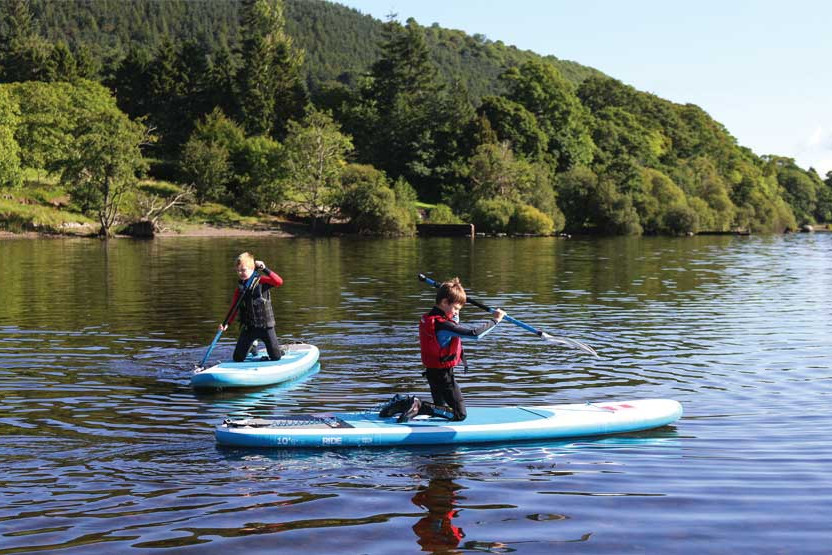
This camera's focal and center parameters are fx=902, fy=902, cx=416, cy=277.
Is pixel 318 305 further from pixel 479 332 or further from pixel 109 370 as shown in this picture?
pixel 479 332

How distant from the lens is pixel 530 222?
82438 millimetres

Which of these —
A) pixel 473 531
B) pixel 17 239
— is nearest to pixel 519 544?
pixel 473 531

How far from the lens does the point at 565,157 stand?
4252 inches

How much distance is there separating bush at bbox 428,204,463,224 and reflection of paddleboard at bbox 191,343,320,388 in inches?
2672

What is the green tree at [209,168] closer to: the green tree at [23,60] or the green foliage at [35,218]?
the green foliage at [35,218]

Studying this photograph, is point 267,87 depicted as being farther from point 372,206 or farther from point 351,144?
point 372,206

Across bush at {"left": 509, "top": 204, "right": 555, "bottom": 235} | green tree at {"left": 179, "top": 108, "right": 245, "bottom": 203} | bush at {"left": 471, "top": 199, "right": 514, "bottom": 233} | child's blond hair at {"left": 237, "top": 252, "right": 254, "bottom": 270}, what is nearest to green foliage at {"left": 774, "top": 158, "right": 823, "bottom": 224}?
bush at {"left": 509, "top": 204, "right": 555, "bottom": 235}

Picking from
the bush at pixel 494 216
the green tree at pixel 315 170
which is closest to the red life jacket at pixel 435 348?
the green tree at pixel 315 170

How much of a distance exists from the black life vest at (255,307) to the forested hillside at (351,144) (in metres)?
48.5

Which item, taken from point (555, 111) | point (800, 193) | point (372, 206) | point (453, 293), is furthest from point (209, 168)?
point (800, 193)

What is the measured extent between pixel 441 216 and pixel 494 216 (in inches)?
198

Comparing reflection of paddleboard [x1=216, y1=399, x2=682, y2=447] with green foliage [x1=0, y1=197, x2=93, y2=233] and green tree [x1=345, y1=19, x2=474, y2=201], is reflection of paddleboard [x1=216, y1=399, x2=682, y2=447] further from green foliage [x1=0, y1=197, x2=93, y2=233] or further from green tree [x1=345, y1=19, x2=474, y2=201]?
green tree [x1=345, y1=19, x2=474, y2=201]

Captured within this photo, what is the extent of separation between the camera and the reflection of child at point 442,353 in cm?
1131

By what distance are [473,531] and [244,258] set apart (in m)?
8.17
